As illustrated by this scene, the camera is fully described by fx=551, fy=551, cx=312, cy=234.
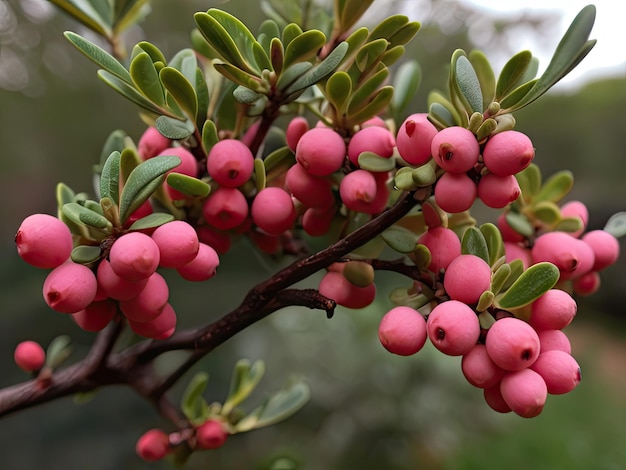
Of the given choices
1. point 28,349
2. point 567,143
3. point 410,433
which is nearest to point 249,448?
point 410,433

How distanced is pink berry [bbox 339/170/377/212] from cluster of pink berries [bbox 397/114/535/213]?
0.02 m

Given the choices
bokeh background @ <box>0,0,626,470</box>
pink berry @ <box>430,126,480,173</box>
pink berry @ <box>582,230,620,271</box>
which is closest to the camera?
pink berry @ <box>430,126,480,173</box>

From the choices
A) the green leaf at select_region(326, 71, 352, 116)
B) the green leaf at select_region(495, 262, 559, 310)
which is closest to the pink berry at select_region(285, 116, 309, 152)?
the green leaf at select_region(326, 71, 352, 116)

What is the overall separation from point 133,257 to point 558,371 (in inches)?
6.5

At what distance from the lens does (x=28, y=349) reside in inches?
13.5

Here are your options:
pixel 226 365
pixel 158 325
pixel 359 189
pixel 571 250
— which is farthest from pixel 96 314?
pixel 226 365

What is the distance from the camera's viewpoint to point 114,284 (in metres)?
0.22

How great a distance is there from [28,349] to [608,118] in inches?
87.1

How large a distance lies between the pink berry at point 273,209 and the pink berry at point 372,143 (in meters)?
0.04

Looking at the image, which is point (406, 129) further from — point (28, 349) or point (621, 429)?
point (621, 429)

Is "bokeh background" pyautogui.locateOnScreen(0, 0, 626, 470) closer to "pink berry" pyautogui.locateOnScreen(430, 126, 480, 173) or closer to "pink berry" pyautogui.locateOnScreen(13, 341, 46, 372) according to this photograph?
"pink berry" pyautogui.locateOnScreen(13, 341, 46, 372)

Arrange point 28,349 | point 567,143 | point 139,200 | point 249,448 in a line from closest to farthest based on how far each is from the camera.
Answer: point 139,200 → point 28,349 → point 249,448 → point 567,143

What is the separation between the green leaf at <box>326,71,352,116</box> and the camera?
237 millimetres

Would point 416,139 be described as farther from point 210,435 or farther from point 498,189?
point 210,435
